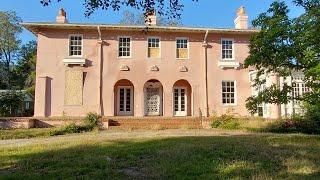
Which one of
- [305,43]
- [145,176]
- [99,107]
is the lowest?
[145,176]

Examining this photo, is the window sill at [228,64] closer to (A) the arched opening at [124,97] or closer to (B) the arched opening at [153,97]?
(B) the arched opening at [153,97]

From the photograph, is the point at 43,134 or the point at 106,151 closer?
the point at 106,151

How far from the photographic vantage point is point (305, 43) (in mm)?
12820

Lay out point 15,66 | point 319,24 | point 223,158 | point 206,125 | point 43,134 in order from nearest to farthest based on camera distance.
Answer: point 223,158 < point 319,24 < point 43,134 < point 206,125 < point 15,66

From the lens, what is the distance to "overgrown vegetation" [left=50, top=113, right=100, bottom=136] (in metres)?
20.0

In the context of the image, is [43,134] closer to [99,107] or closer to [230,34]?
[99,107]

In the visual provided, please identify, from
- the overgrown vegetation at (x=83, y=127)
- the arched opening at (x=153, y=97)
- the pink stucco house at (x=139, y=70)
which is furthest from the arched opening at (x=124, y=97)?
the overgrown vegetation at (x=83, y=127)

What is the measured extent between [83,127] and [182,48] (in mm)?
9824

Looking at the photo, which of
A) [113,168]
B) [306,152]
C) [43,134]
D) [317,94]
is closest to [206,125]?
[43,134]

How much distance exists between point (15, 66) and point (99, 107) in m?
28.6

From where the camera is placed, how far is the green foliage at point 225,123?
73.0ft

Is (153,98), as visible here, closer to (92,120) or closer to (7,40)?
(92,120)

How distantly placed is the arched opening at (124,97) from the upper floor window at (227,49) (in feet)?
22.6

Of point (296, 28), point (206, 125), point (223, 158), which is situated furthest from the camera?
point (206, 125)
